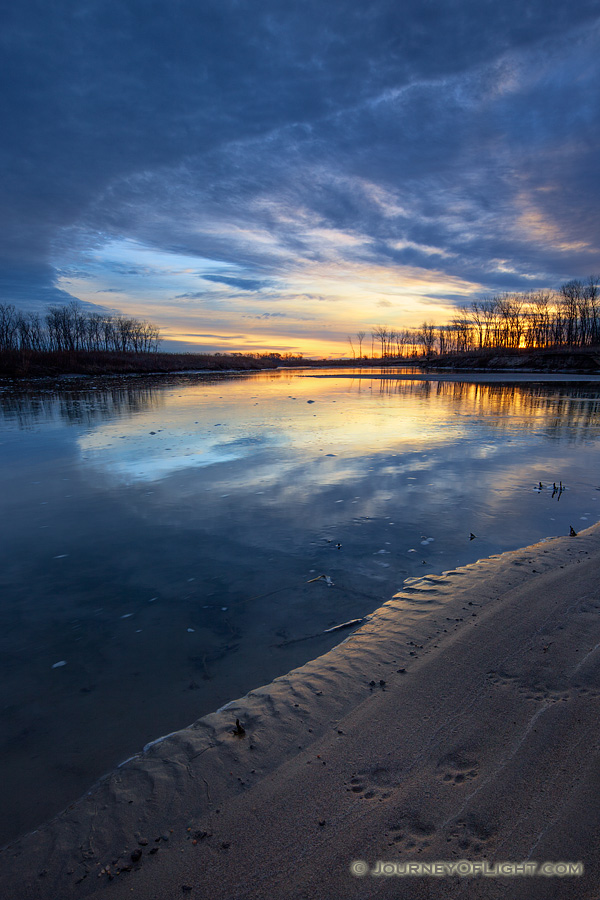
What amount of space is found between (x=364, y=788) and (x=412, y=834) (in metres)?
0.28

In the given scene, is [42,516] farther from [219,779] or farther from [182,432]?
[182,432]

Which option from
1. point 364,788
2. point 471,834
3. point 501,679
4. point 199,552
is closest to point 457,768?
point 471,834

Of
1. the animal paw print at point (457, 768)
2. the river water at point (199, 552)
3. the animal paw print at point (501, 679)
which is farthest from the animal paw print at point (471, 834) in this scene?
the river water at point (199, 552)

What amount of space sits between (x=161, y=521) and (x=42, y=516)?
182 cm

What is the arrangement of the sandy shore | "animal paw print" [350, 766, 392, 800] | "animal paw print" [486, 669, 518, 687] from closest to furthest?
1. the sandy shore
2. "animal paw print" [350, 766, 392, 800]
3. "animal paw print" [486, 669, 518, 687]

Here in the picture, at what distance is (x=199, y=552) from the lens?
16.0ft

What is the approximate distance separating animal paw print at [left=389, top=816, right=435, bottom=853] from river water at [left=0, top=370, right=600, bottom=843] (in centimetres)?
129

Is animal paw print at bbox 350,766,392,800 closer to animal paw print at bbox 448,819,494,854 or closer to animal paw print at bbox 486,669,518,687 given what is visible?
animal paw print at bbox 448,819,494,854

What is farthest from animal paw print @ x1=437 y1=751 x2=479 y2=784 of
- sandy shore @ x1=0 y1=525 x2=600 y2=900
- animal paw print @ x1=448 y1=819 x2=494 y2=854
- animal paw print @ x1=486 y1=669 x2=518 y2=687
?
animal paw print @ x1=486 y1=669 x2=518 y2=687

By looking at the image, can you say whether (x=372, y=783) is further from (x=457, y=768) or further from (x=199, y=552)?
(x=199, y=552)

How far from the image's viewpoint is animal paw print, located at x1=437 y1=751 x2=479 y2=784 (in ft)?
6.46

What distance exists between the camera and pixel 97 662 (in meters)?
3.12

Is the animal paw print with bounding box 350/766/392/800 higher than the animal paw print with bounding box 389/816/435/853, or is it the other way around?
the animal paw print with bounding box 389/816/435/853

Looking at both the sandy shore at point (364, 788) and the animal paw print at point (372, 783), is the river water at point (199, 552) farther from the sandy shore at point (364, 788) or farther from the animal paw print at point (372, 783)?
the animal paw print at point (372, 783)
